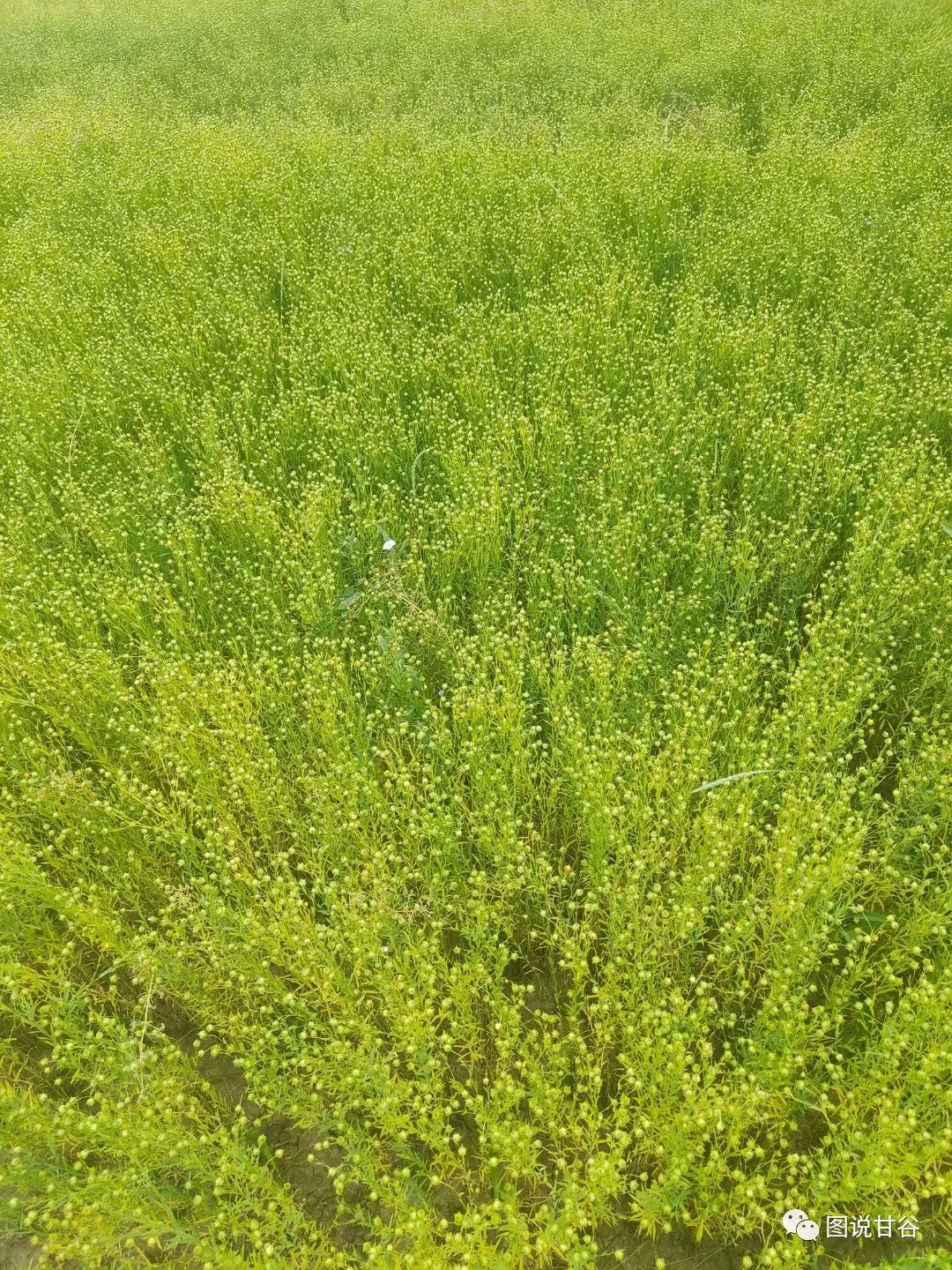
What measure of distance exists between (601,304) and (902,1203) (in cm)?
527

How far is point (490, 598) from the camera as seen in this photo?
13.2 ft

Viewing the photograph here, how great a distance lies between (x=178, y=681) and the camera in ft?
12.2

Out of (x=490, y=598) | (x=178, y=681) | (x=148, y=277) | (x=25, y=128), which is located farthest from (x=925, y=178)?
(x=25, y=128)

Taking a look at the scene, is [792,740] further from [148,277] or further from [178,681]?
[148,277]

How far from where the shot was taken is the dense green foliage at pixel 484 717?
250 centimetres

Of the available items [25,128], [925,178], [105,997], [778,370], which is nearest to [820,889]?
[105,997]

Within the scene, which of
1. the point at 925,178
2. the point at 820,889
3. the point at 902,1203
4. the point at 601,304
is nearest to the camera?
the point at 902,1203

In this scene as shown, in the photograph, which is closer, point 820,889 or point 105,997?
point 820,889

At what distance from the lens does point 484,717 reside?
10.9 ft

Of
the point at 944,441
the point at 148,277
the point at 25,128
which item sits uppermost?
the point at 25,128

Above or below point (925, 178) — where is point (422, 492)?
below

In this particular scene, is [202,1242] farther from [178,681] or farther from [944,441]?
[944,441]

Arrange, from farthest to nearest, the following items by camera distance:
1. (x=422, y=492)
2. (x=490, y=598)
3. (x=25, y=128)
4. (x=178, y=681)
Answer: (x=25, y=128)
(x=422, y=492)
(x=490, y=598)
(x=178, y=681)

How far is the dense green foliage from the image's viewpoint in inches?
98.3
